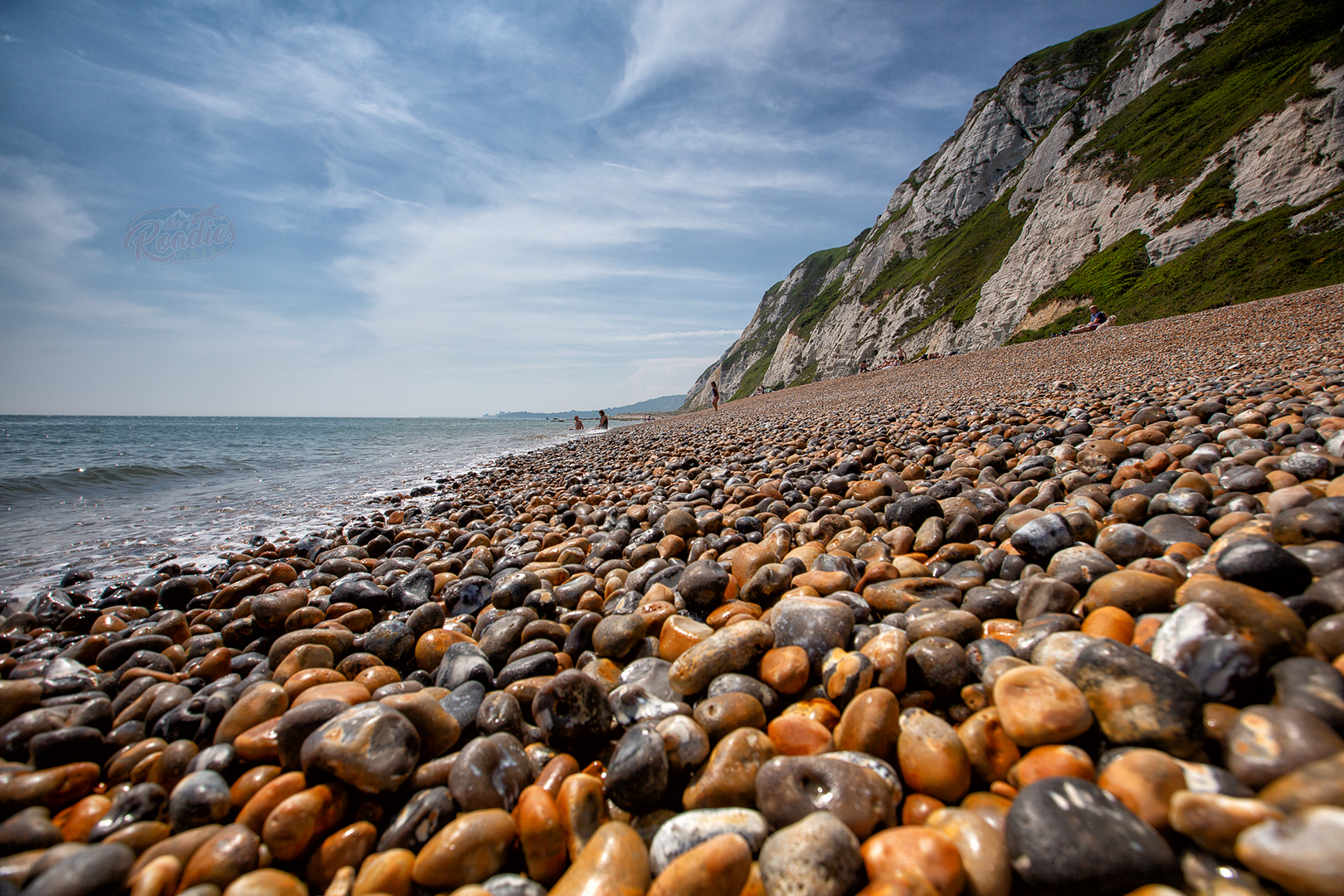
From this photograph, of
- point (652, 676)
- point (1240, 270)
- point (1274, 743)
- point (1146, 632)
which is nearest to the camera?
point (1274, 743)

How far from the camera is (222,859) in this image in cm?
155

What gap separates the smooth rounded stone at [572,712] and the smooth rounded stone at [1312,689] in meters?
2.05

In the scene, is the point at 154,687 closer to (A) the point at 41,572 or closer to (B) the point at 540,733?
(B) the point at 540,733

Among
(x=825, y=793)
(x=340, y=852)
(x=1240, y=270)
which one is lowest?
(x=340, y=852)

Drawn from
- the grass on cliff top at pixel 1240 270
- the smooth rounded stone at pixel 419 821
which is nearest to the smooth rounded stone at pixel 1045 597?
the smooth rounded stone at pixel 419 821

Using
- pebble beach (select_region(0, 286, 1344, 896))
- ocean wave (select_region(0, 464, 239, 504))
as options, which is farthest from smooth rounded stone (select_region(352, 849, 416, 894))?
ocean wave (select_region(0, 464, 239, 504))

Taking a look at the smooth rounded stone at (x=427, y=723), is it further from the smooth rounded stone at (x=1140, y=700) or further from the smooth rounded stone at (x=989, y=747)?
the smooth rounded stone at (x=1140, y=700)

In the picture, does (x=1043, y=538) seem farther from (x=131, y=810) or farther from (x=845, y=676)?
(x=131, y=810)

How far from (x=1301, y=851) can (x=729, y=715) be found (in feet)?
4.49

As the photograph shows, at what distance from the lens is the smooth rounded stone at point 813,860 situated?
127 cm

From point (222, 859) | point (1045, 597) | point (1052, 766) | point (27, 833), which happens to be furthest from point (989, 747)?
point (27, 833)

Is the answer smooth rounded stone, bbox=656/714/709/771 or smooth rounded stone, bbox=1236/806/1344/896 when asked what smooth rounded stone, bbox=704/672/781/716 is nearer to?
smooth rounded stone, bbox=656/714/709/771

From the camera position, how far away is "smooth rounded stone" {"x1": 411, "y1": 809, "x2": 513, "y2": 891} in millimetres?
1525

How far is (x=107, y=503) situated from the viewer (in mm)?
9797
